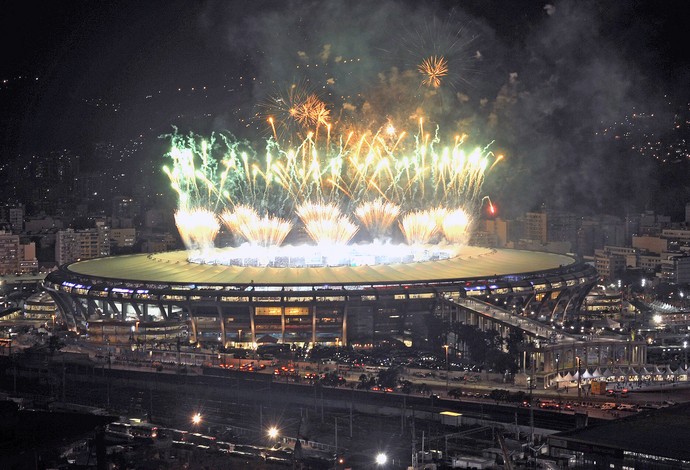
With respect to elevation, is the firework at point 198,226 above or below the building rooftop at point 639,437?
above

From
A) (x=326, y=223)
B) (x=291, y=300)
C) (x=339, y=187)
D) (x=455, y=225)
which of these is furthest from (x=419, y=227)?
(x=291, y=300)

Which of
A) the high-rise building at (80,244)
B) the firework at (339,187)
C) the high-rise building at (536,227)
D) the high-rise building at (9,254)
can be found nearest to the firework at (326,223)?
the firework at (339,187)

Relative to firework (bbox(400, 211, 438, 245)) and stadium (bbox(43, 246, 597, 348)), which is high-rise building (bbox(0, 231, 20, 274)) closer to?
stadium (bbox(43, 246, 597, 348))

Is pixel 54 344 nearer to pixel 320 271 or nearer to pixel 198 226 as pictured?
pixel 198 226

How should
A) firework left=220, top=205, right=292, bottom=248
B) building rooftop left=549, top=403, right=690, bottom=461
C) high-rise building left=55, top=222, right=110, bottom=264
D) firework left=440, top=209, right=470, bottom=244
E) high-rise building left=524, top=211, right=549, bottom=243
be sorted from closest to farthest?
building rooftop left=549, top=403, right=690, bottom=461
firework left=220, top=205, right=292, bottom=248
firework left=440, top=209, right=470, bottom=244
high-rise building left=524, top=211, right=549, bottom=243
high-rise building left=55, top=222, right=110, bottom=264

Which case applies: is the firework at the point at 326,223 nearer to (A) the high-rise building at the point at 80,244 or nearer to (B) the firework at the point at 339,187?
(B) the firework at the point at 339,187

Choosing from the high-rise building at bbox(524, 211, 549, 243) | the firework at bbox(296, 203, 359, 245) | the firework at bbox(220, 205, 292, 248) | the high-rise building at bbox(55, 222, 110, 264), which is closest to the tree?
the firework at bbox(220, 205, 292, 248)

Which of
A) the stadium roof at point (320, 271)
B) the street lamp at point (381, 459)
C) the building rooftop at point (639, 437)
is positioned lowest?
the street lamp at point (381, 459)

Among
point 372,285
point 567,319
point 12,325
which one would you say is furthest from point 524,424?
point 12,325

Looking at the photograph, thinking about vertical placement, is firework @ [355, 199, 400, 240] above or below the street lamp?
above
